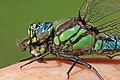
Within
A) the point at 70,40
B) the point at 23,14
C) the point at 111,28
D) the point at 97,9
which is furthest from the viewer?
the point at 23,14

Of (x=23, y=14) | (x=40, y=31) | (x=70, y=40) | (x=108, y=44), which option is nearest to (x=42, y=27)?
(x=40, y=31)

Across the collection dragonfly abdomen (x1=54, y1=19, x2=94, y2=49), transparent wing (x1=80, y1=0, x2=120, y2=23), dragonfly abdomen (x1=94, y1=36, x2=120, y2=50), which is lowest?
dragonfly abdomen (x1=94, y1=36, x2=120, y2=50)

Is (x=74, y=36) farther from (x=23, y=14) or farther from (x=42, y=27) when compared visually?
(x=23, y=14)

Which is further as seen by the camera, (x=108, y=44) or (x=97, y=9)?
(x=97, y=9)

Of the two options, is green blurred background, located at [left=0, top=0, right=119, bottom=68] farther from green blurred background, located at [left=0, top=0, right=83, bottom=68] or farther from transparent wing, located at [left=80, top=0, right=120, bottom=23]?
transparent wing, located at [left=80, top=0, right=120, bottom=23]

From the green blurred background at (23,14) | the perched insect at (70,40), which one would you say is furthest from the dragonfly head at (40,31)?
the green blurred background at (23,14)

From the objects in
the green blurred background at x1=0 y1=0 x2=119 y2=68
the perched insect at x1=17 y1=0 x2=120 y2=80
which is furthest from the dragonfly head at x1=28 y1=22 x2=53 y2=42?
the green blurred background at x1=0 y1=0 x2=119 y2=68

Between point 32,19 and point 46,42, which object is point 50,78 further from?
point 32,19

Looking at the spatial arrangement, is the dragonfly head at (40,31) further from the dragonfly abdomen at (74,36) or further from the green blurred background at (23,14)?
the green blurred background at (23,14)
